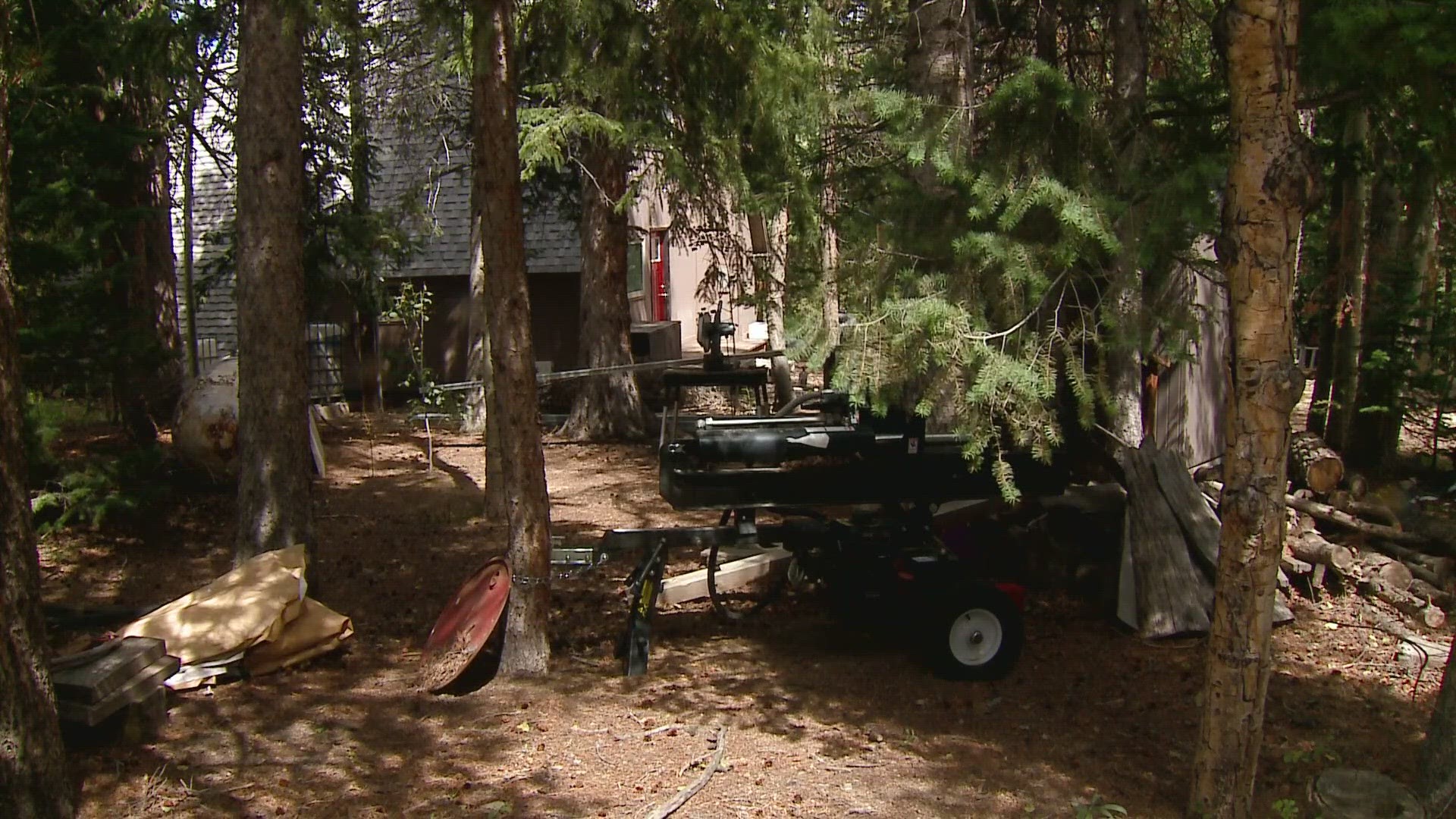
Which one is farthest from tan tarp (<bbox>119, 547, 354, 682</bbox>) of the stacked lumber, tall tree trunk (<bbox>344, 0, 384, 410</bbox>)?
tall tree trunk (<bbox>344, 0, 384, 410</bbox>)

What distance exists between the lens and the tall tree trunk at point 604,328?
52.3 feet

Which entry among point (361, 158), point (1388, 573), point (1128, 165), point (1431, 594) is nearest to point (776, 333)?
point (361, 158)

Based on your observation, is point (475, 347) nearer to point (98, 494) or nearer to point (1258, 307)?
point (98, 494)

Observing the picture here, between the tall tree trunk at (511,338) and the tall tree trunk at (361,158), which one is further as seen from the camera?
the tall tree trunk at (361,158)

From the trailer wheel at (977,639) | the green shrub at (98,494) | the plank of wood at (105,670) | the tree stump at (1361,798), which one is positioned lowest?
the tree stump at (1361,798)

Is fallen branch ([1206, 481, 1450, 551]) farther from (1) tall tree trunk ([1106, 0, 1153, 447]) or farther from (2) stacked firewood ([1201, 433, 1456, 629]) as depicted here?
(1) tall tree trunk ([1106, 0, 1153, 447])

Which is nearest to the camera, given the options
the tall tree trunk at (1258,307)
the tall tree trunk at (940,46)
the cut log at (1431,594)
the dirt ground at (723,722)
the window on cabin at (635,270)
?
the tall tree trunk at (1258,307)

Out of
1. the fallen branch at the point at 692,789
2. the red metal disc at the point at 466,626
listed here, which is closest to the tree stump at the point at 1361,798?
the fallen branch at the point at 692,789

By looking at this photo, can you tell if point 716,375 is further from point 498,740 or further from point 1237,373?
point 1237,373

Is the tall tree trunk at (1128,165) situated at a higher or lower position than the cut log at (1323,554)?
higher

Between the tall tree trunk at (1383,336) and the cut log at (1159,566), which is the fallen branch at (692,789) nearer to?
the cut log at (1159,566)

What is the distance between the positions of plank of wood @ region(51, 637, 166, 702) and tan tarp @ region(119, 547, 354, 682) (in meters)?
0.57

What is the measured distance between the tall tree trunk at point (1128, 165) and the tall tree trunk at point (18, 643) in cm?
476

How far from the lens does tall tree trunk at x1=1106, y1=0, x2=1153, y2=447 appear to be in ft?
19.2
